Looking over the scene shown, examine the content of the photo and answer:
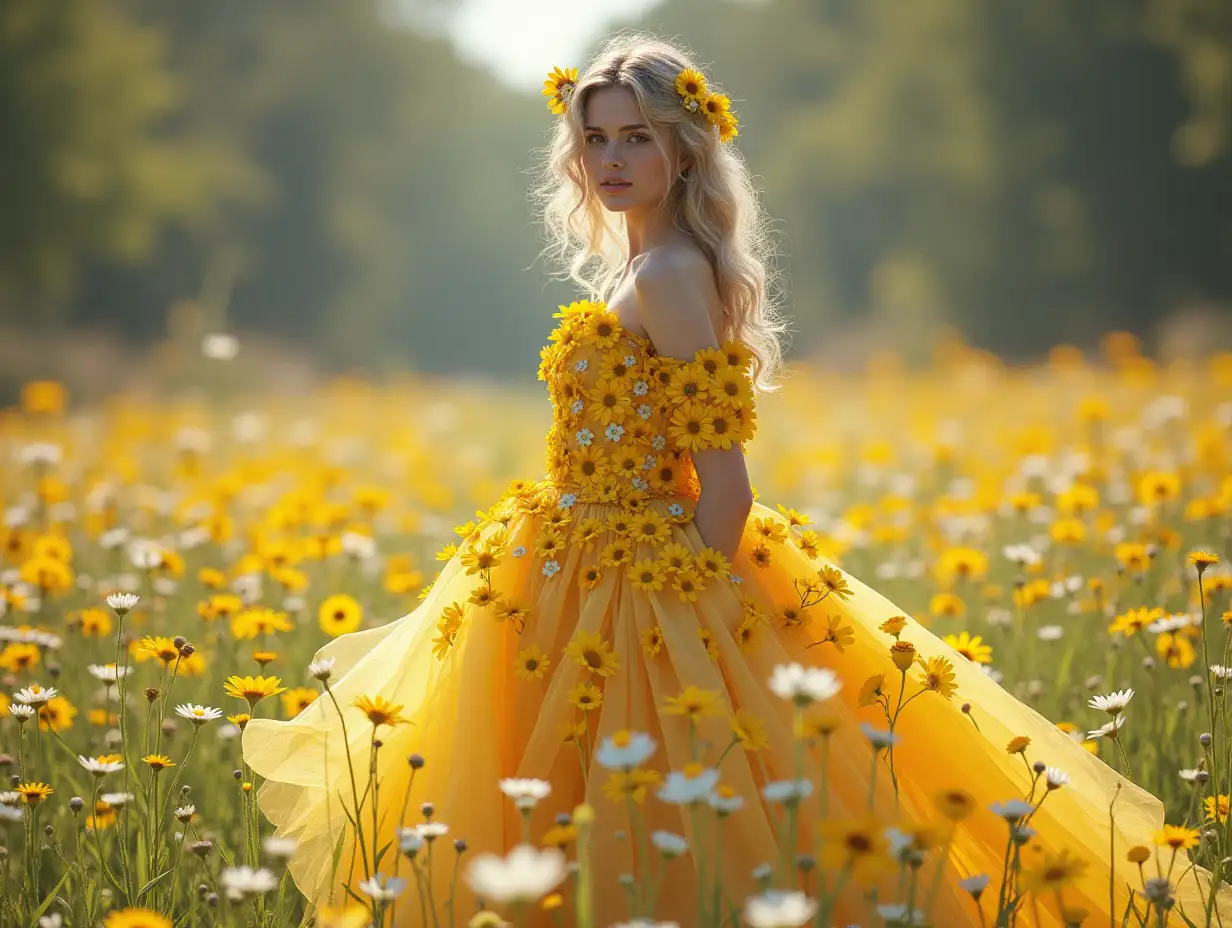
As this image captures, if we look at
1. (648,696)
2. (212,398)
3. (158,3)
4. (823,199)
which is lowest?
(648,696)

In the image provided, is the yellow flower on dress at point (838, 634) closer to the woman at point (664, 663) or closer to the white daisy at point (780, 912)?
the woman at point (664, 663)

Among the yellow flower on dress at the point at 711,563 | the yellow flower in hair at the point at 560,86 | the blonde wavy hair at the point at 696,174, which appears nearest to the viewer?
the yellow flower on dress at the point at 711,563

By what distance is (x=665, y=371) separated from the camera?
2.24 meters

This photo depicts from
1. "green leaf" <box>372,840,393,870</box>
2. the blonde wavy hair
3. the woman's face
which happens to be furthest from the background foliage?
"green leaf" <box>372,840,393,870</box>

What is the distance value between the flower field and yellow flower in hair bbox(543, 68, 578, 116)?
81 centimetres

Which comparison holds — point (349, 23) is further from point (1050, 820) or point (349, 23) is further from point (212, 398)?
point (1050, 820)

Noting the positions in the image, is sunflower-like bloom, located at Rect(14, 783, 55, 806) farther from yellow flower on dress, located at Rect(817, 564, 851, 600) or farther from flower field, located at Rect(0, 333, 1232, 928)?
yellow flower on dress, located at Rect(817, 564, 851, 600)

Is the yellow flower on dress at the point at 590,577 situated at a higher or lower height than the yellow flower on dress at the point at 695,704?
higher

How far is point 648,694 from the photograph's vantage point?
2.04m

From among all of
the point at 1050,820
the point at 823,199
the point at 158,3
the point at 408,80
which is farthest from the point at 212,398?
the point at 408,80

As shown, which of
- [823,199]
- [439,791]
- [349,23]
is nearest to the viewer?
[439,791]

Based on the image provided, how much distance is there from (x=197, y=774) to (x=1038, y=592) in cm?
218

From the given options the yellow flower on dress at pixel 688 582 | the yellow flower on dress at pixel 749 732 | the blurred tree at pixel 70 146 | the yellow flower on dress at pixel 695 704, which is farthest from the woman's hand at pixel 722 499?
the blurred tree at pixel 70 146

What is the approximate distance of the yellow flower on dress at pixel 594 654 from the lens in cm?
197
